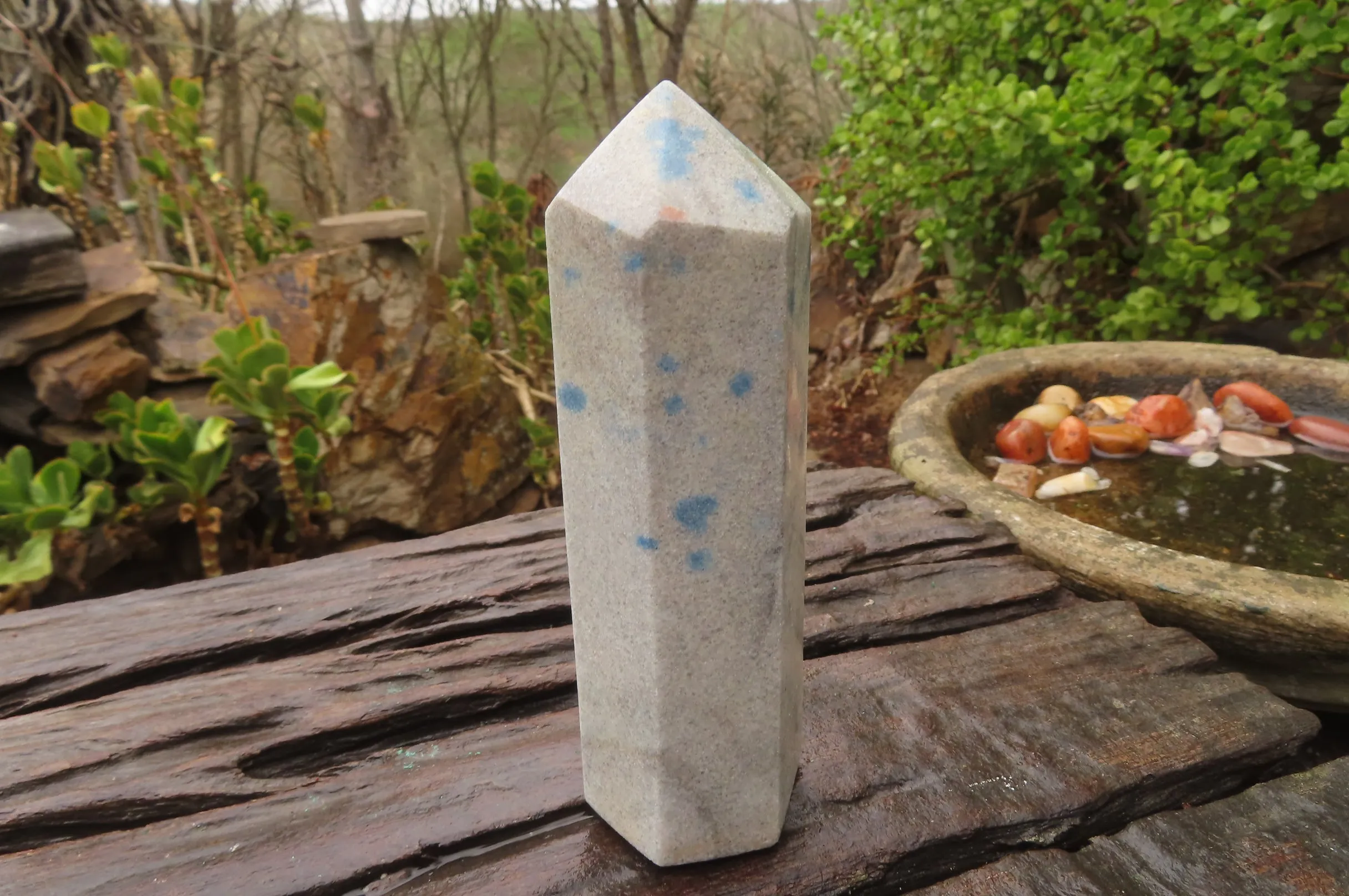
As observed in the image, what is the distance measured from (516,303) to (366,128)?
189 centimetres

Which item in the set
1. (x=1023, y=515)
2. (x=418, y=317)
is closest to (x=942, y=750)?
(x=1023, y=515)

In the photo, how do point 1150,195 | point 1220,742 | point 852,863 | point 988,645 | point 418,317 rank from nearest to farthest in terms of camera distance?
point 852,863 < point 1220,742 < point 988,645 < point 1150,195 < point 418,317

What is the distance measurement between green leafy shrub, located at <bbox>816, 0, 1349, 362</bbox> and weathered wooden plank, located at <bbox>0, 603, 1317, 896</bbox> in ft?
4.15

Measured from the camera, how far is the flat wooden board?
0.79 metres

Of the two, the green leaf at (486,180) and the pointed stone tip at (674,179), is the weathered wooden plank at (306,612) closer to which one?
the pointed stone tip at (674,179)

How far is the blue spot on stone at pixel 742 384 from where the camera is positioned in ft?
2.11

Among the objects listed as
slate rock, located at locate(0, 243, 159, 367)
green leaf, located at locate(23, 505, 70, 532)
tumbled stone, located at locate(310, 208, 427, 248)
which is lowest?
green leaf, located at locate(23, 505, 70, 532)

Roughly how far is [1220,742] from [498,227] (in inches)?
100.0

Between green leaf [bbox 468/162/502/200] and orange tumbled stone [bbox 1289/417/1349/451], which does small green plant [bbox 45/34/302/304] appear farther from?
orange tumbled stone [bbox 1289/417/1349/451]

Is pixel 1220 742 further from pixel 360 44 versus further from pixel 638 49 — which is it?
pixel 360 44

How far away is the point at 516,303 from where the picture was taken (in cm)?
281

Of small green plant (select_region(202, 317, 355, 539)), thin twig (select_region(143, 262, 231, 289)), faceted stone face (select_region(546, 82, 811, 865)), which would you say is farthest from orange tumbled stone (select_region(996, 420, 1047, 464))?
thin twig (select_region(143, 262, 231, 289))

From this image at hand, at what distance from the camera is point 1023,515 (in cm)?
130

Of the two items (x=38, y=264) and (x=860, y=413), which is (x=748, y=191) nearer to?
(x=38, y=264)
